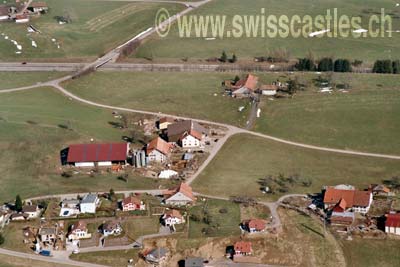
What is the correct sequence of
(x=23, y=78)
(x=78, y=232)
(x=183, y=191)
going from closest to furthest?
(x=78, y=232) → (x=183, y=191) → (x=23, y=78)

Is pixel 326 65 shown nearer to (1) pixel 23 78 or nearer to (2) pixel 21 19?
(1) pixel 23 78

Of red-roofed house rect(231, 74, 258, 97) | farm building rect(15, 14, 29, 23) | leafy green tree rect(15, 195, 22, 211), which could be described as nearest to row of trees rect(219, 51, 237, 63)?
red-roofed house rect(231, 74, 258, 97)

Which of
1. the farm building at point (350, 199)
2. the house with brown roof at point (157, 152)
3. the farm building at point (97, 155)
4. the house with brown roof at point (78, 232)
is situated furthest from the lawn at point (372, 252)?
the farm building at point (97, 155)

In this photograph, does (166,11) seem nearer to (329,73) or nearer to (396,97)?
(329,73)

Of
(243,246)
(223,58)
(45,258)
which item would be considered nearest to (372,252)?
(243,246)

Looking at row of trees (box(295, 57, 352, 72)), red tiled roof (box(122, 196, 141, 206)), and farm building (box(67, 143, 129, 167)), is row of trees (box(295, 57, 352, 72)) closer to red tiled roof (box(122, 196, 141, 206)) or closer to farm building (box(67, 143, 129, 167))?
farm building (box(67, 143, 129, 167))

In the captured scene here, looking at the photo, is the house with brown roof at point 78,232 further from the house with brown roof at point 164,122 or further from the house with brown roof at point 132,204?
the house with brown roof at point 164,122
